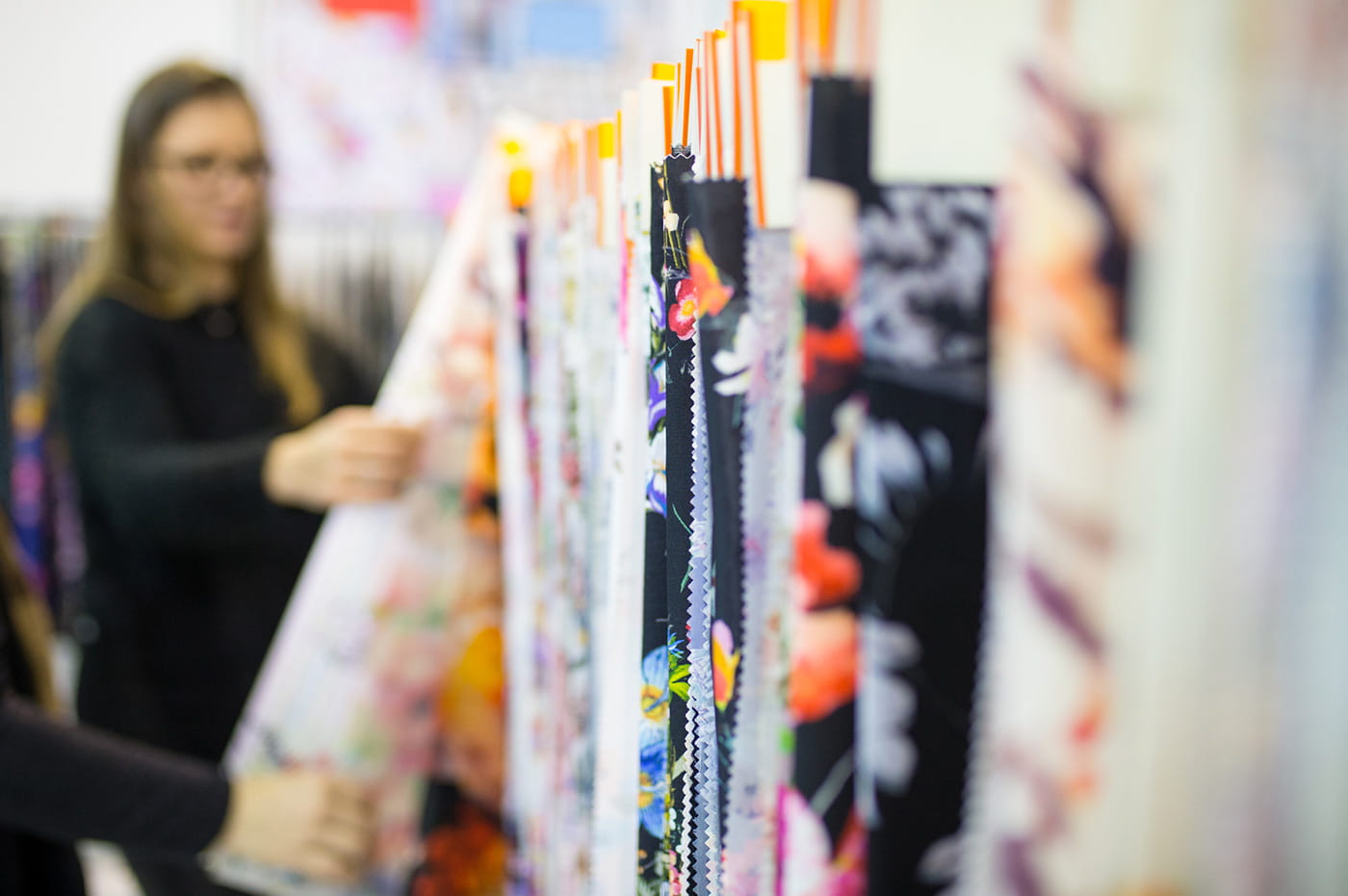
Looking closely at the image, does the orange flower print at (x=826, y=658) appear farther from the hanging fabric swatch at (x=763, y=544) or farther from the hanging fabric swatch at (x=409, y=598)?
the hanging fabric swatch at (x=409, y=598)

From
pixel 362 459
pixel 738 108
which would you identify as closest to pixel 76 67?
pixel 362 459

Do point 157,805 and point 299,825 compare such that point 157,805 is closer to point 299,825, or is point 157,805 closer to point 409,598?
point 299,825

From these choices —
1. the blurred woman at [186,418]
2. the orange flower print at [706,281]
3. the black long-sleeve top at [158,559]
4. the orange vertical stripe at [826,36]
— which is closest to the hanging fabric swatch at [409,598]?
the blurred woman at [186,418]

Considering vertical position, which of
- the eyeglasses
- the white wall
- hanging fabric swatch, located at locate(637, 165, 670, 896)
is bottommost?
hanging fabric swatch, located at locate(637, 165, 670, 896)

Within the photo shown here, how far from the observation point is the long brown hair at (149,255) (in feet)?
4.32

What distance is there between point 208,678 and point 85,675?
154 millimetres

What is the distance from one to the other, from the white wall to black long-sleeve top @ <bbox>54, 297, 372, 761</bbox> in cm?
190

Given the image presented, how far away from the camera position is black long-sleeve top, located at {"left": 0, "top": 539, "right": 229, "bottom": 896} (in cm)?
67

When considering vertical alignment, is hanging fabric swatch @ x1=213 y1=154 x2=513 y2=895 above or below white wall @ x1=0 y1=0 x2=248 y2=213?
below

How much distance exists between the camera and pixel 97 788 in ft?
2.27

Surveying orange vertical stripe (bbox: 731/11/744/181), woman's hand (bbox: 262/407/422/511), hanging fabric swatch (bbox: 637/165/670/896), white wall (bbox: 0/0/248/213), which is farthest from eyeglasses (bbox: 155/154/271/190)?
white wall (bbox: 0/0/248/213)

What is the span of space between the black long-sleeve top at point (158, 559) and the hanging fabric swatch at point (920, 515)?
98 centimetres

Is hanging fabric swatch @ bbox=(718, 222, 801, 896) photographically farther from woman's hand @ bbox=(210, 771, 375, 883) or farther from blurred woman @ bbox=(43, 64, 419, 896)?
blurred woman @ bbox=(43, 64, 419, 896)

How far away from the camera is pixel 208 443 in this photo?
1300mm
